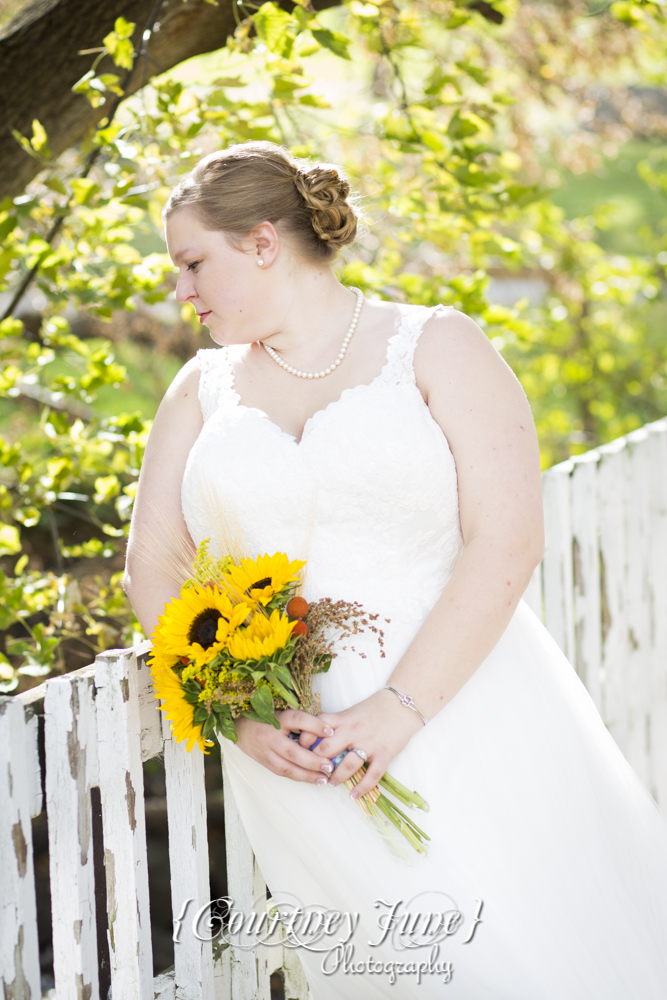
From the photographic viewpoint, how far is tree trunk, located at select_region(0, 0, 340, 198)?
8.46 ft

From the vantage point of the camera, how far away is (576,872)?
1722mm

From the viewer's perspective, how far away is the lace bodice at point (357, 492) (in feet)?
5.83

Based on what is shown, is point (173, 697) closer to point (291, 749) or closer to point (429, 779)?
point (291, 749)

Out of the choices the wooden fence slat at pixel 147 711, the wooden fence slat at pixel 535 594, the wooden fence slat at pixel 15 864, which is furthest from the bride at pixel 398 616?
the wooden fence slat at pixel 535 594

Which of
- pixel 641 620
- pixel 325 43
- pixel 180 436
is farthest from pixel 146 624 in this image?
pixel 641 620

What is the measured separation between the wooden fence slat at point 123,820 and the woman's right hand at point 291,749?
26cm

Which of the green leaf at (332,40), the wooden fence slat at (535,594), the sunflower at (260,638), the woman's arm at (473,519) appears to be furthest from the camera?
the wooden fence slat at (535,594)

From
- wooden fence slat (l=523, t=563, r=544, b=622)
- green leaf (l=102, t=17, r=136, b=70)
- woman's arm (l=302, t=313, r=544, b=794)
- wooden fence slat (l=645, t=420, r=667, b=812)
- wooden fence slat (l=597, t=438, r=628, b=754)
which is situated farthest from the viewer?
wooden fence slat (l=645, t=420, r=667, b=812)

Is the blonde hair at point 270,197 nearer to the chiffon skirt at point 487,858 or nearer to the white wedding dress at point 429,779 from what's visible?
the white wedding dress at point 429,779

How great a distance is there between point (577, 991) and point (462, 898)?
26cm

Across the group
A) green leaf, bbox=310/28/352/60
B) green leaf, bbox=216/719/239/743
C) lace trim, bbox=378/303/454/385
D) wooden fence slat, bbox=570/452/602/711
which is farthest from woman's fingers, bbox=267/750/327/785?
green leaf, bbox=310/28/352/60

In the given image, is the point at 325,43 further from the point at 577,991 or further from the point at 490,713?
the point at 577,991

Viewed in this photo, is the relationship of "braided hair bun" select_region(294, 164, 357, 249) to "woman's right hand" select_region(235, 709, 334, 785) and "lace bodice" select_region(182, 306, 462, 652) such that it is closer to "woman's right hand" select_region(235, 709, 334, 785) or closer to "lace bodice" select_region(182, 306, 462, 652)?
"lace bodice" select_region(182, 306, 462, 652)

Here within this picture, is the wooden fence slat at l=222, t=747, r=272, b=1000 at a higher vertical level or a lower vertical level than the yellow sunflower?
lower
